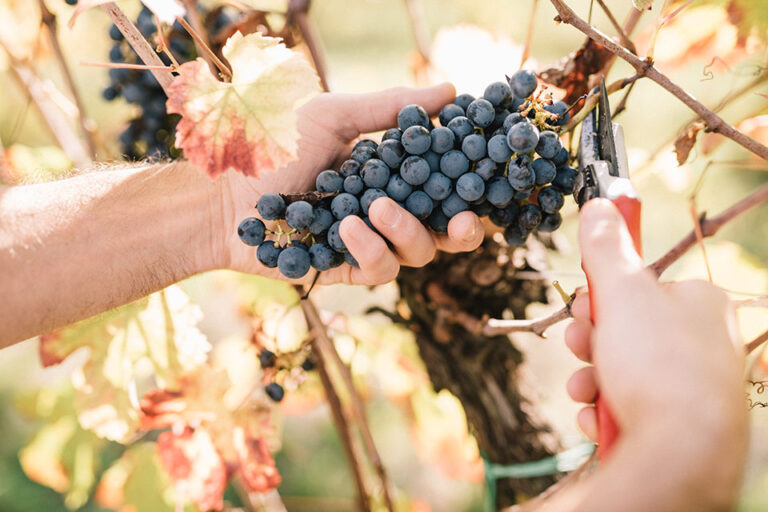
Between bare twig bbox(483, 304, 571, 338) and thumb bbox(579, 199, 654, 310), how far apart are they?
8.7 inches

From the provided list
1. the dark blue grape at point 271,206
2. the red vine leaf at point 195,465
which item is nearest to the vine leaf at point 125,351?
Result: the red vine leaf at point 195,465

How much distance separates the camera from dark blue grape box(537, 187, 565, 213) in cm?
74

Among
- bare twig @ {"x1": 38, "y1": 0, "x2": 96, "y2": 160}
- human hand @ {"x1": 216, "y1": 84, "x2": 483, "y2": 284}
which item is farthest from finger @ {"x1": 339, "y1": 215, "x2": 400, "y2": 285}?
bare twig @ {"x1": 38, "y1": 0, "x2": 96, "y2": 160}

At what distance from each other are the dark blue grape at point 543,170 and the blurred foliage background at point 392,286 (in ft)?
0.91

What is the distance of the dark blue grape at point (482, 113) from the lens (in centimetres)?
69

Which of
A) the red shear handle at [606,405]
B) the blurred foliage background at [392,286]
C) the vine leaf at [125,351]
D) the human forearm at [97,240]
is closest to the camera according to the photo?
the red shear handle at [606,405]

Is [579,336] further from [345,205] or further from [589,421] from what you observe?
[345,205]

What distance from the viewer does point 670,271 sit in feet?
5.66

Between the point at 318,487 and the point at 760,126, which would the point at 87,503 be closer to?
the point at 318,487

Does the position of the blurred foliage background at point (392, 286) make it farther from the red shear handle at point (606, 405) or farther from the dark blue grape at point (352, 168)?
the dark blue grape at point (352, 168)

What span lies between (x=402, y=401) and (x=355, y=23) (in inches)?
72.7

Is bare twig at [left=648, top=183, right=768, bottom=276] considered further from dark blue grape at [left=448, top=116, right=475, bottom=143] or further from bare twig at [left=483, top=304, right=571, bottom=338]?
dark blue grape at [left=448, top=116, right=475, bottom=143]

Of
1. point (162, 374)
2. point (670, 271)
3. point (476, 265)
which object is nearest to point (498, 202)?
point (476, 265)

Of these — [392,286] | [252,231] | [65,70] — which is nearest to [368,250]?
[252,231]
